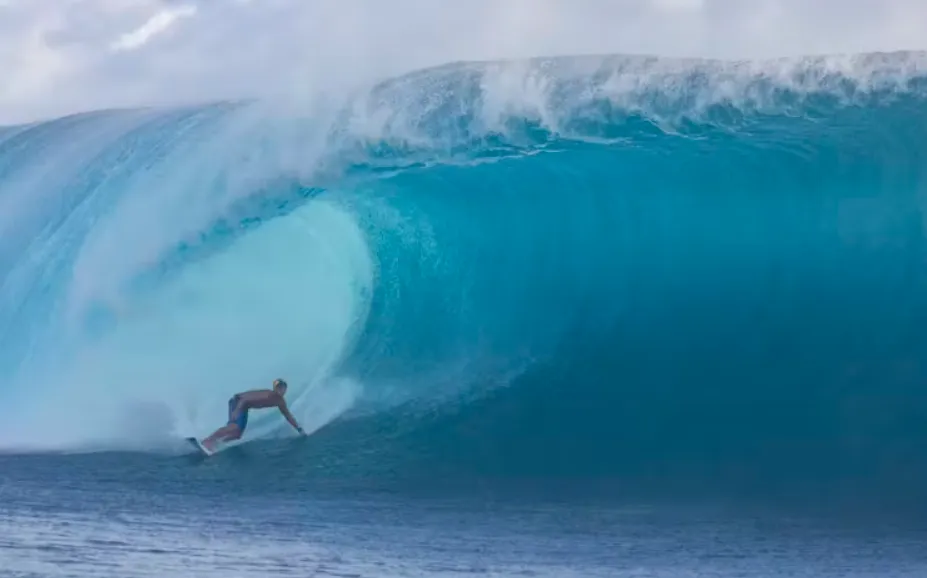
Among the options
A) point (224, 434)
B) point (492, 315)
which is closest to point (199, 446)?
point (224, 434)

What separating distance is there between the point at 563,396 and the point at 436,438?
46.5 inches

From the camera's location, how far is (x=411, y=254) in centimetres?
968

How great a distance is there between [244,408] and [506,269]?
316 cm

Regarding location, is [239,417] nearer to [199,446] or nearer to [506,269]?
[199,446]

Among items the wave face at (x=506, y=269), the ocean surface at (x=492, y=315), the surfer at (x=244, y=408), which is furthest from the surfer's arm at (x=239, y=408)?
the wave face at (x=506, y=269)

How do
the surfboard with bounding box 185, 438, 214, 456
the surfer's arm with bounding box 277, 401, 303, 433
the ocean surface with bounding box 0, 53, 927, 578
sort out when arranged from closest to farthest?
the ocean surface with bounding box 0, 53, 927, 578 < the surfboard with bounding box 185, 438, 214, 456 < the surfer's arm with bounding box 277, 401, 303, 433

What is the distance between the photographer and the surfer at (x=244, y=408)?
7.01 m

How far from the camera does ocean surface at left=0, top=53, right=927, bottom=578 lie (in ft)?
19.3

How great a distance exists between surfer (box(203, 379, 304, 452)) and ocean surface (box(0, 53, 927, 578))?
0.49 feet

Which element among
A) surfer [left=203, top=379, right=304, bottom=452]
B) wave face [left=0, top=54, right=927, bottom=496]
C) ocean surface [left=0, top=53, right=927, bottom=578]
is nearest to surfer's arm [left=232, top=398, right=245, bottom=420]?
surfer [left=203, top=379, right=304, bottom=452]

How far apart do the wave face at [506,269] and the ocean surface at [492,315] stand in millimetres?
27

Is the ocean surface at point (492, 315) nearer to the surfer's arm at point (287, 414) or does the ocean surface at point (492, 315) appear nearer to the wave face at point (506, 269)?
the wave face at point (506, 269)

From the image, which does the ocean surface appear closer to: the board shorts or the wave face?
the wave face

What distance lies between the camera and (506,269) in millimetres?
9422
